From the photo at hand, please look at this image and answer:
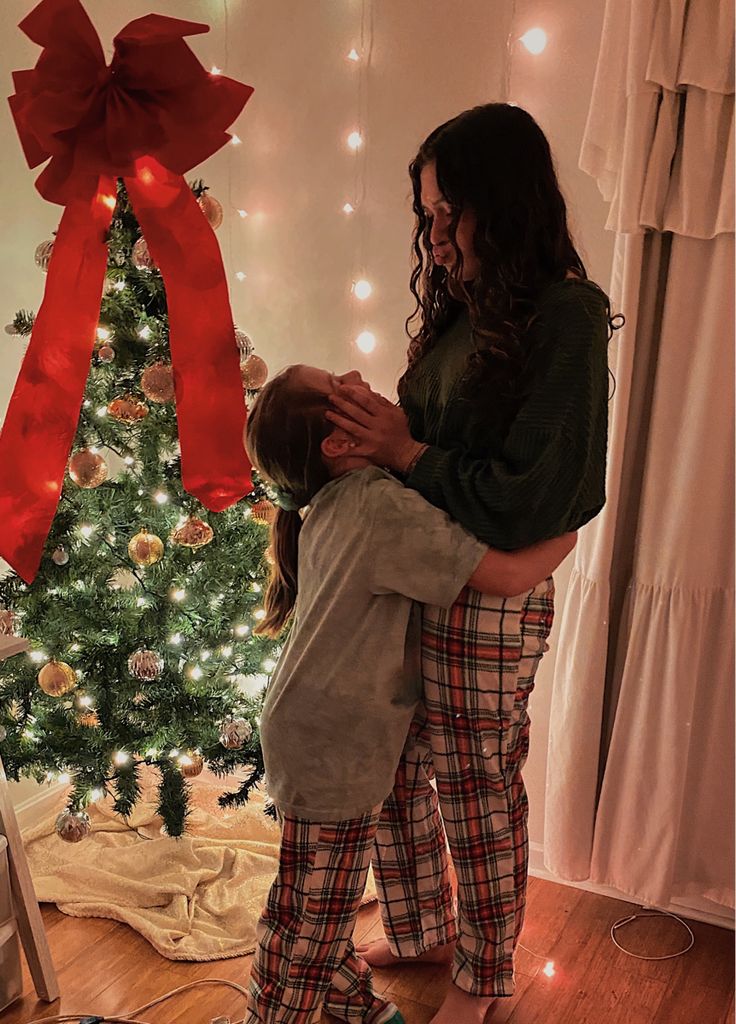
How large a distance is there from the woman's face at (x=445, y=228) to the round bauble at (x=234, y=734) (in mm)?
1043

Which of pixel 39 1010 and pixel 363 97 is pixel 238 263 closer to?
pixel 363 97

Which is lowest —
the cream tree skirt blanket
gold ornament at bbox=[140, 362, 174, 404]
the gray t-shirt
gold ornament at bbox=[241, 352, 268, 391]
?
the cream tree skirt blanket

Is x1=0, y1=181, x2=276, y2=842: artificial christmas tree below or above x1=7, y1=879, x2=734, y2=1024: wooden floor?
above

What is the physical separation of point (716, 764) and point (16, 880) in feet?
4.59

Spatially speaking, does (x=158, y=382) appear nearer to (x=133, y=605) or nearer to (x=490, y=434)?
(x=133, y=605)

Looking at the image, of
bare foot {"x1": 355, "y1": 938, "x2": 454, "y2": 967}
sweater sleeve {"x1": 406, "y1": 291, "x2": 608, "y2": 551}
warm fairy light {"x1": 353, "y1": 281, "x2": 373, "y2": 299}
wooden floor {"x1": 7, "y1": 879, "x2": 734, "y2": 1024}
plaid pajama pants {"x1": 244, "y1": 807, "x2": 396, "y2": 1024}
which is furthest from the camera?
warm fairy light {"x1": 353, "y1": 281, "x2": 373, "y2": 299}

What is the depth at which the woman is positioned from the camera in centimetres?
138

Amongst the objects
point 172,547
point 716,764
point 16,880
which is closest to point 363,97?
point 172,547

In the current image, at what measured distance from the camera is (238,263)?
2.54 m

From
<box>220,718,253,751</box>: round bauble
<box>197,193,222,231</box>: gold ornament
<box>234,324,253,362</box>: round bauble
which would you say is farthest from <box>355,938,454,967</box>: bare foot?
<box>197,193,222,231</box>: gold ornament

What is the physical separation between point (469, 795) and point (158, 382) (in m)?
0.96

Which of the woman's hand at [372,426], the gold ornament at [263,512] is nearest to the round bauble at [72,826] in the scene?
the gold ornament at [263,512]

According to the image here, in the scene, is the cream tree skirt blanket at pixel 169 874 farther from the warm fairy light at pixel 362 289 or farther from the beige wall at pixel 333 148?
the warm fairy light at pixel 362 289

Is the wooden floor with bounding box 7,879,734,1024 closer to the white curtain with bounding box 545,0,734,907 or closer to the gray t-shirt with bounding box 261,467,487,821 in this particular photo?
the white curtain with bounding box 545,0,734,907
